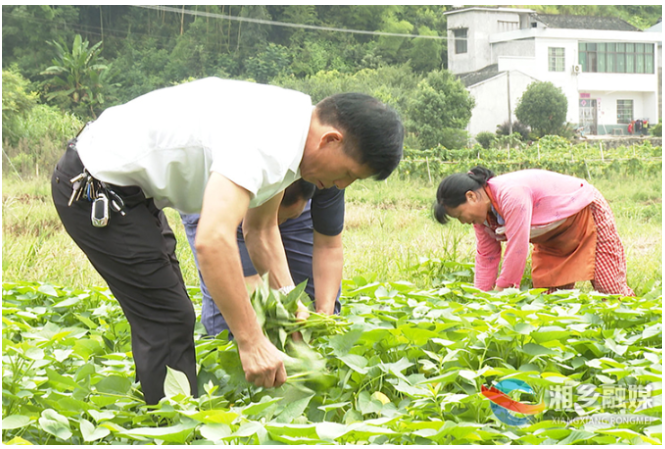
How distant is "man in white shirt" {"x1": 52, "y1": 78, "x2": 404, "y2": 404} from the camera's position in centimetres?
185

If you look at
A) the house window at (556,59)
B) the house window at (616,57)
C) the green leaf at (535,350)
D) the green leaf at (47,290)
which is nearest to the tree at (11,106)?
the green leaf at (47,290)

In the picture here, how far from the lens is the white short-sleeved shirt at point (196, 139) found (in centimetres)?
187

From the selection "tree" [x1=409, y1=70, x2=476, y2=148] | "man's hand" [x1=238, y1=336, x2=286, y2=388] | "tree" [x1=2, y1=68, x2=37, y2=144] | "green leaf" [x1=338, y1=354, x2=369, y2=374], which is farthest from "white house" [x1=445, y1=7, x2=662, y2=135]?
"man's hand" [x1=238, y1=336, x2=286, y2=388]

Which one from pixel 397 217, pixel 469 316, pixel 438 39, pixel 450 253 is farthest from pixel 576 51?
pixel 469 316

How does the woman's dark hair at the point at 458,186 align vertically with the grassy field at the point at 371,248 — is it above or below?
above

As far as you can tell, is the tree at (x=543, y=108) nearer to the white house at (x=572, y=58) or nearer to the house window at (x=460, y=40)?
the white house at (x=572, y=58)

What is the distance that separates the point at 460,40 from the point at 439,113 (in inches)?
553

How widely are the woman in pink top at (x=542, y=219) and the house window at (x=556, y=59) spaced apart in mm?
31373

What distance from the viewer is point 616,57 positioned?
1395 inches

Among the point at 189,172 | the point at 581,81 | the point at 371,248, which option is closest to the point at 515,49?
the point at 581,81

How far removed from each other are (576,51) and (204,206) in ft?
115

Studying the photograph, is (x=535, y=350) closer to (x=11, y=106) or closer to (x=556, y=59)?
(x=11, y=106)

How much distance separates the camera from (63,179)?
214cm

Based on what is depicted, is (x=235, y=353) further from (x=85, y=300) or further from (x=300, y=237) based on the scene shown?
(x=85, y=300)
